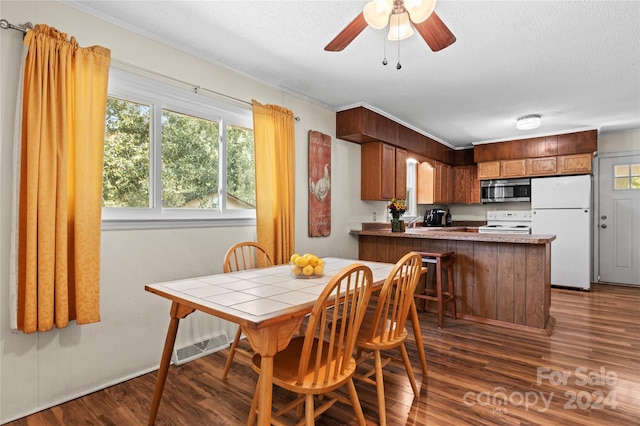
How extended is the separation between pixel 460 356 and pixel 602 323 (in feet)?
6.31

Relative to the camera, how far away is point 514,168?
215 inches

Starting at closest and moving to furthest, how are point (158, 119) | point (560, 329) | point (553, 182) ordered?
point (158, 119)
point (560, 329)
point (553, 182)

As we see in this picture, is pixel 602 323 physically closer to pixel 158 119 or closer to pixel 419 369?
pixel 419 369

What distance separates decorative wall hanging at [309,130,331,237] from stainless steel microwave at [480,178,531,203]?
135 inches

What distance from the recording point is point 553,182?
16.6ft

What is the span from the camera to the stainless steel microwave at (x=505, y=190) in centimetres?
543

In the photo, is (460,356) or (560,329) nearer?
(460,356)

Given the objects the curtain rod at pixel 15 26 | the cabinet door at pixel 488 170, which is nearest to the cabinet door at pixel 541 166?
the cabinet door at pixel 488 170

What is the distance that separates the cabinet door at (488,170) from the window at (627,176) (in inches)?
64.5

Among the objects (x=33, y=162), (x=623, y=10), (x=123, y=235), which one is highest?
(x=623, y=10)

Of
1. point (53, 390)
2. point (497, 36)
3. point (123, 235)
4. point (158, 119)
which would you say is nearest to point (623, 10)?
point (497, 36)

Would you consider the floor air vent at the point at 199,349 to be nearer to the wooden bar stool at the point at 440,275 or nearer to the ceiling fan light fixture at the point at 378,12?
the wooden bar stool at the point at 440,275

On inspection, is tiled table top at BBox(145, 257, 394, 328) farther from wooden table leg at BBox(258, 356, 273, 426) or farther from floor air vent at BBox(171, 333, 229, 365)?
floor air vent at BBox(171, 333, 229, 365)

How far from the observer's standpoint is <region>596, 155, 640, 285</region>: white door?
5031 mm
